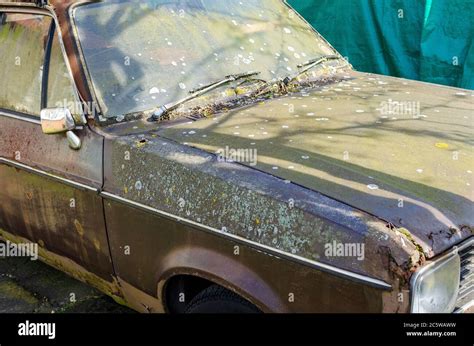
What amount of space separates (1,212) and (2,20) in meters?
1.13

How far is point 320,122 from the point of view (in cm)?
278

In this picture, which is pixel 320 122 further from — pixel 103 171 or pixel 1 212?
pixel 1 212

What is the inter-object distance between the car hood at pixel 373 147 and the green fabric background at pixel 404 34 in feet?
9.18

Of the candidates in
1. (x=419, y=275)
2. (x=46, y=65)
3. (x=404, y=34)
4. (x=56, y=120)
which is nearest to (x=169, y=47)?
(x=46, y=65)

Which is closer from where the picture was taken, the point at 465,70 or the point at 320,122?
the point at 320,122

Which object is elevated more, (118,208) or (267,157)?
(267,157)

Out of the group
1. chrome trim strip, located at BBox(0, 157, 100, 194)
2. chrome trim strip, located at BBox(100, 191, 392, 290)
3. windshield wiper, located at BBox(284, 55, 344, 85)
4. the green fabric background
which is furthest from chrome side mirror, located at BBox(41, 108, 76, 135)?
the green fabric background

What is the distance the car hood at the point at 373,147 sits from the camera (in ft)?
6.55

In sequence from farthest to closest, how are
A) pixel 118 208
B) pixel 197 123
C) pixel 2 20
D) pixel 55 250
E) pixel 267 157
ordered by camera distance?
pixel 2 20
pixel 55 250
pixel 197 123
pixel 118 208
pixel 267 157

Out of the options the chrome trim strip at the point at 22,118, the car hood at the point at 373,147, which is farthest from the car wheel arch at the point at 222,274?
the chrome trim strip at the point at 22,118

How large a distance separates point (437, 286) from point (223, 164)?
36.6 inches

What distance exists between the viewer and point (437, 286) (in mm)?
1881

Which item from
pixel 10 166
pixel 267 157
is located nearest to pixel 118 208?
pixel 267 157

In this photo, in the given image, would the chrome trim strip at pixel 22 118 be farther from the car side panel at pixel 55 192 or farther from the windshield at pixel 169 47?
the windshield at pixel 169 47
